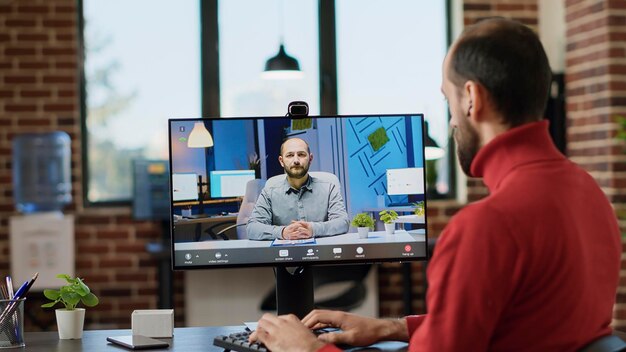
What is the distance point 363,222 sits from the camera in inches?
83.7

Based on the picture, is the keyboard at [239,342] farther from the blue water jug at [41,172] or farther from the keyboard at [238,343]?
the blue water jug at [41,172]

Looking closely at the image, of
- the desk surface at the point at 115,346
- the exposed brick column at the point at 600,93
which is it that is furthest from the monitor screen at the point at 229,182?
the exposed brick column at the point at 600,93

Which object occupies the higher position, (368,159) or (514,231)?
(368,159)

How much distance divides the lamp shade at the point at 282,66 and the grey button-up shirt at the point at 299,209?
9.50ft

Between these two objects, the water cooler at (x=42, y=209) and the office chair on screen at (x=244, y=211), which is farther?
the water cooler at (x=42, y=209)

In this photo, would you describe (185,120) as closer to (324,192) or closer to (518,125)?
(324,192)

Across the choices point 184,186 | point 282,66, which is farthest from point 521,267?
point 282,66

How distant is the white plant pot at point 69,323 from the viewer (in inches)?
83.4

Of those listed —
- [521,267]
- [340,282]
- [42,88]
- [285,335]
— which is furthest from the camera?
[42,88]

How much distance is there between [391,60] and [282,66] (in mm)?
883

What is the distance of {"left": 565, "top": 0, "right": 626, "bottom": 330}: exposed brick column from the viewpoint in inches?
179

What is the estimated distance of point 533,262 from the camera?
1361 mm

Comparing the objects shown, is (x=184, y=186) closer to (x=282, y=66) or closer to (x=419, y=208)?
(x=419, y=208)

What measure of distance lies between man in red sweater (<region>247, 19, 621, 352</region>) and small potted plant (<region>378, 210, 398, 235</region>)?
1.87ft
